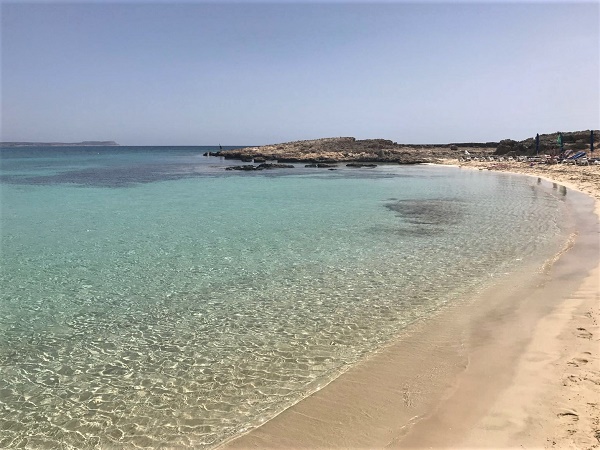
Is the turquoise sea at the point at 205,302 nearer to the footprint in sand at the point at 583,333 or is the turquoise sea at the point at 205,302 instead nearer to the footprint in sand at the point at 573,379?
the footprint in sand at the point at 583,333

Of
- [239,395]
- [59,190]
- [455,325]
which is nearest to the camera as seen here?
[239,395]

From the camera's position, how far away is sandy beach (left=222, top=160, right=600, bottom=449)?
4527 mm

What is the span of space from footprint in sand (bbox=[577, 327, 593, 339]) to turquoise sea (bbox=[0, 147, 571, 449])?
234 cm

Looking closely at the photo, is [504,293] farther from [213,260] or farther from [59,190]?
[59,190]

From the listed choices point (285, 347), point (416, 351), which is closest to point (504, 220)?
point (416, 351)

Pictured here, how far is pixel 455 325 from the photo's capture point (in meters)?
7.45

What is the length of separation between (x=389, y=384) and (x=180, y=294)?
5234 millimetres

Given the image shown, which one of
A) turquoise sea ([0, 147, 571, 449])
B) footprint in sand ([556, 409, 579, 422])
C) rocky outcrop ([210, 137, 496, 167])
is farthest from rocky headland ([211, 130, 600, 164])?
footprint in sand ([556, 409, 579, 422])

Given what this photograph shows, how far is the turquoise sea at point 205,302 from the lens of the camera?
5191 mm

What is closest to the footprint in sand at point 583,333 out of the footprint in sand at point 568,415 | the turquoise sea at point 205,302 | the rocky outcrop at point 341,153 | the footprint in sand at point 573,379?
the footprint in sand at point 573,379

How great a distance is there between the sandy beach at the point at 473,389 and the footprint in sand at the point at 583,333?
0.01m

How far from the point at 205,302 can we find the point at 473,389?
17.7 ft

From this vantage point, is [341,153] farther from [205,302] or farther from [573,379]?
[573,379]

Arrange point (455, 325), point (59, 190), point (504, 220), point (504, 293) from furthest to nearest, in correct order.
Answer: point (59, 190) < point (504, 220) < point (504, 293) < point (455, 325)
